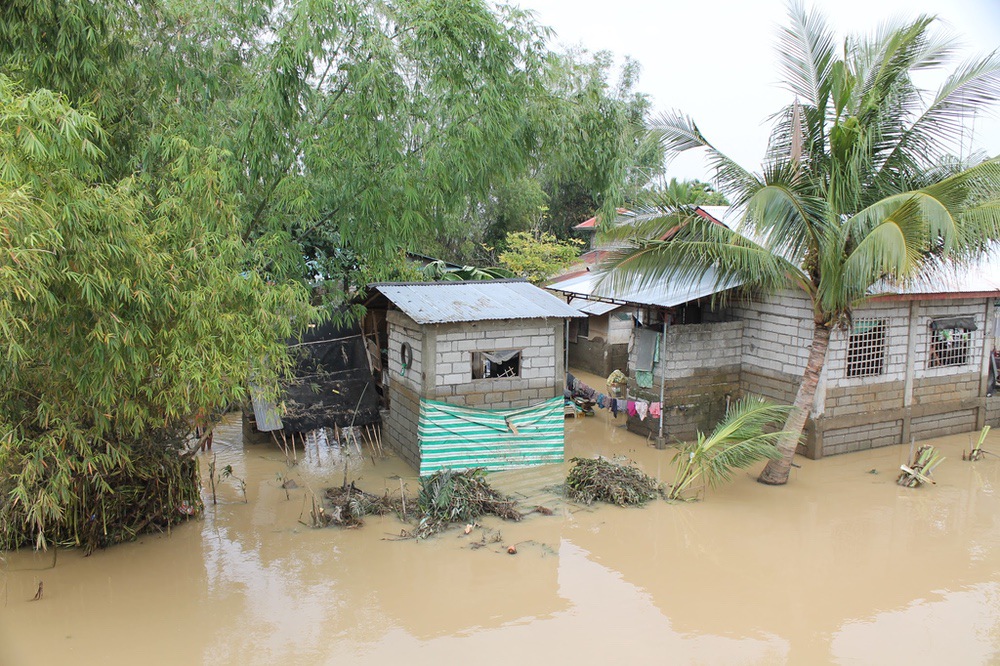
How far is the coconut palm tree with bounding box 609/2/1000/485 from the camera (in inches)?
345

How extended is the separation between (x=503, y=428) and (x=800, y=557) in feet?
13.8

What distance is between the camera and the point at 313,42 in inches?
409

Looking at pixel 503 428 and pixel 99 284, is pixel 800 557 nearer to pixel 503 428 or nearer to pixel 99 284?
pixel 503 428

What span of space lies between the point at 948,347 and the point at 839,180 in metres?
5.56

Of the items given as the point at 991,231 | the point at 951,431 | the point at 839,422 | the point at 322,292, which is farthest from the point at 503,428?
the point at 951,431

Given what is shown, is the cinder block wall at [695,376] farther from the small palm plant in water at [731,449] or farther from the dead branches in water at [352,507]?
the dead branches in water at [352,507]

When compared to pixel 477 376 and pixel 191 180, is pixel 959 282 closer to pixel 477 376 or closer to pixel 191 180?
pixel 477 376

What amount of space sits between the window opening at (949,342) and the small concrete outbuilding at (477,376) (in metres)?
6.60

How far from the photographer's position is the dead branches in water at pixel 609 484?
1002 cm

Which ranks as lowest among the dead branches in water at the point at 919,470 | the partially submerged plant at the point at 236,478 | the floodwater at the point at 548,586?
the floodwater at the point at 548,586

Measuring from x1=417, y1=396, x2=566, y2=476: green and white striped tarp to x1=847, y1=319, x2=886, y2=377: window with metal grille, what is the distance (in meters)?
4.89

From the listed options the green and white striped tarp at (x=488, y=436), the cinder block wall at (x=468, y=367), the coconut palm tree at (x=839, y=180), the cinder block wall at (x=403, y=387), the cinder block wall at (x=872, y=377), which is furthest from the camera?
the cinder block wall at (x=872, y=377)

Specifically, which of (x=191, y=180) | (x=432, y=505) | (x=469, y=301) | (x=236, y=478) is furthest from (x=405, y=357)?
(x=191, y=180)

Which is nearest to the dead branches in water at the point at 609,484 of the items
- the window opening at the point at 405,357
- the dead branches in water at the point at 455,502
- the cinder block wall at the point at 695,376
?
the dead branches in water at the point at 455,502
